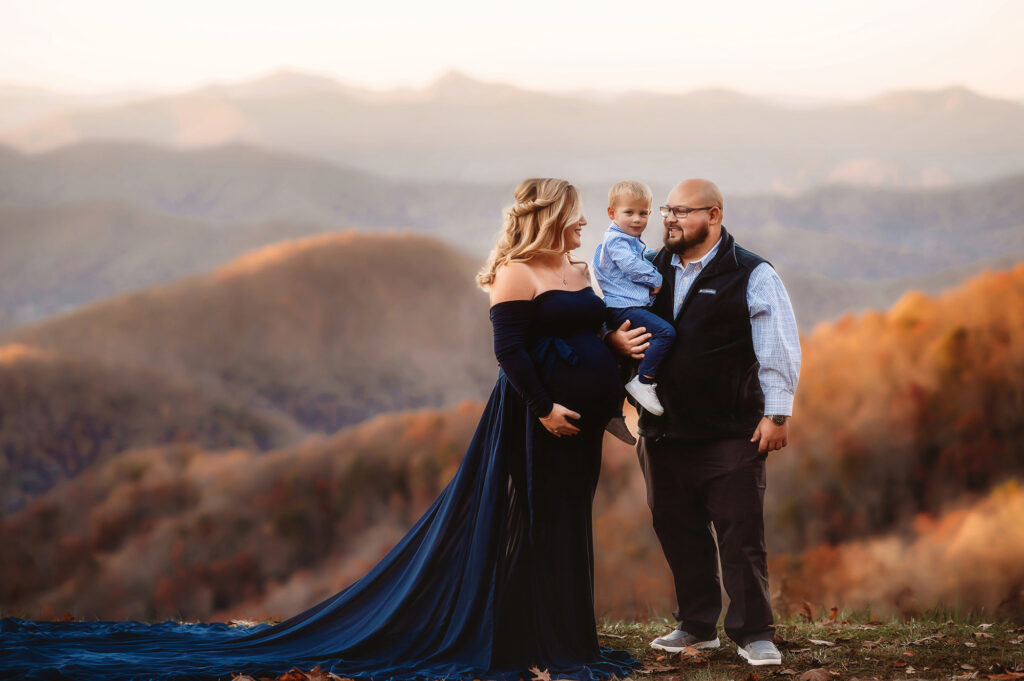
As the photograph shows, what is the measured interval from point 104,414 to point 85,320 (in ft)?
7.05

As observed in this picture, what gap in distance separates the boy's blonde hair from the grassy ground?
2098 mm

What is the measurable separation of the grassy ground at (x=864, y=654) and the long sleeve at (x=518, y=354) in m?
1.29

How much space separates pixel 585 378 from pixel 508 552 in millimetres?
873

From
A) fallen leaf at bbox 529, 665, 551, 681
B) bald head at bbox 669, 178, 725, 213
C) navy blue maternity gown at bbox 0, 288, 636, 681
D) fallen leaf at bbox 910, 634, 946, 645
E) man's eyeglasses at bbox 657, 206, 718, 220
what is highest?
bald head at bbox 669, 178, 725, 213

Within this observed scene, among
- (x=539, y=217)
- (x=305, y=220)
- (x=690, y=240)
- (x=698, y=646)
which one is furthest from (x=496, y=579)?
(x=305, y=220)

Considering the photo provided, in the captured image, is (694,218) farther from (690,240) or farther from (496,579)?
(496,579)

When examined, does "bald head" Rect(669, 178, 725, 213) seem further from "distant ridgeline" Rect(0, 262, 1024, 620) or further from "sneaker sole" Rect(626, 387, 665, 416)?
"distant ridgeline" Rect(0, 262, 1024, 620)

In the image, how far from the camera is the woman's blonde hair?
385cm

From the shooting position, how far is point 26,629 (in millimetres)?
4520

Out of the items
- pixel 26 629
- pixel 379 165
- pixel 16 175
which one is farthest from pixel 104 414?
pixel 26 629

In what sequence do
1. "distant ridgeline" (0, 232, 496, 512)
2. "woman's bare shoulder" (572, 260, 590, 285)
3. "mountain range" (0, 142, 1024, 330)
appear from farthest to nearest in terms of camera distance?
"mountain range" (0, 142, 1024, 330) → "distant ridgeline" (0, 232, 496, 512) → "woman's bare shoulder" (572, 260, 590, 285)

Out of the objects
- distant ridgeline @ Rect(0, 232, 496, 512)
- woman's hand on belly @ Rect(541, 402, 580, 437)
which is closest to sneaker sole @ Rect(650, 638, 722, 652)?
woman's hand on belly @ Rect(541, 402, 580, 437)

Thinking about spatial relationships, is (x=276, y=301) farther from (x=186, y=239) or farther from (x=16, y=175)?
(x=16, y=175)

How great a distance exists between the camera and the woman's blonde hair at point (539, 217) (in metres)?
3.85
